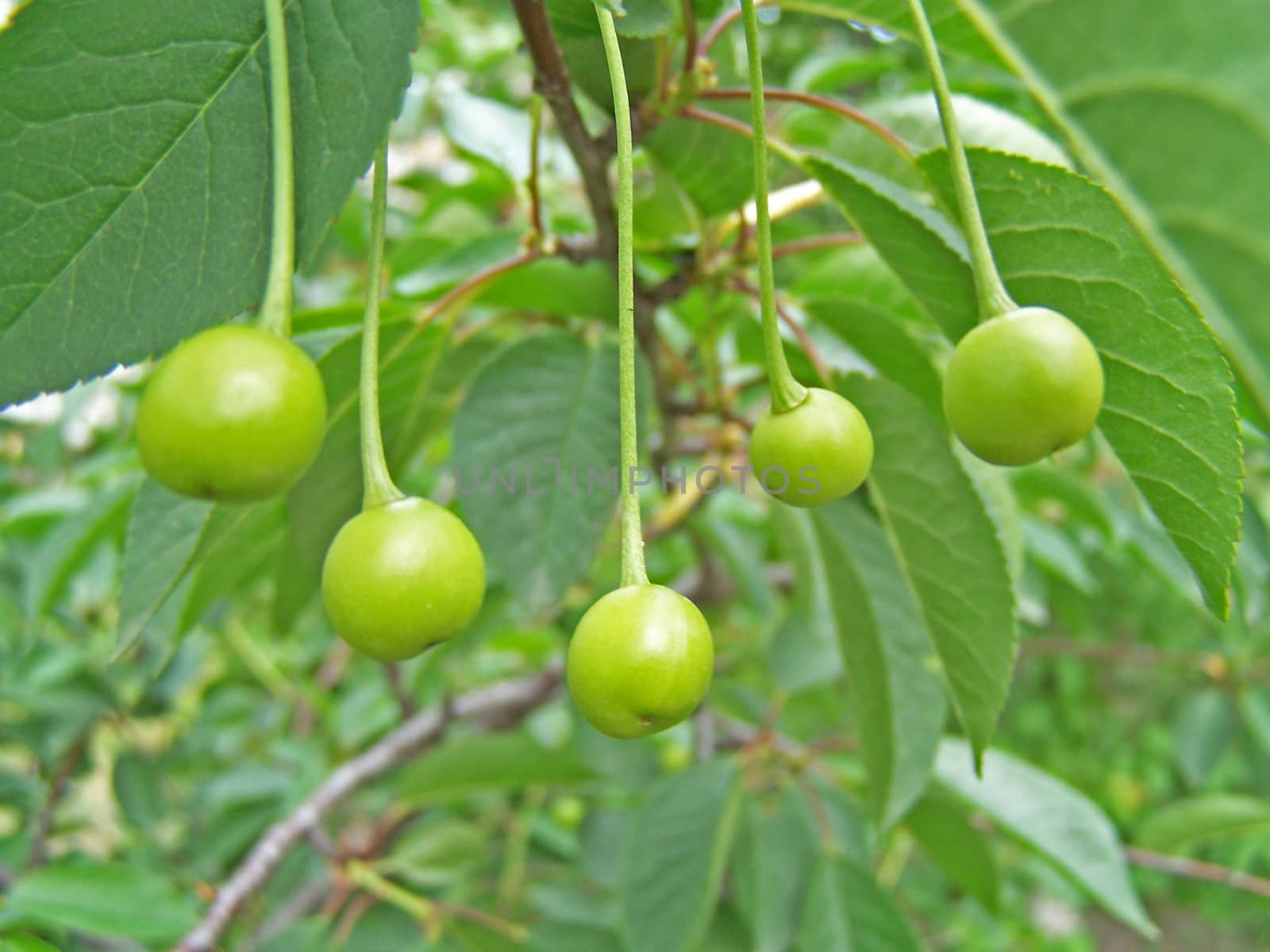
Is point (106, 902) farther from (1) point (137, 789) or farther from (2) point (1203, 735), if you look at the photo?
(2) point (1203, 735)

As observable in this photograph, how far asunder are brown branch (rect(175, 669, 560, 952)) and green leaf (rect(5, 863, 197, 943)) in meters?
0.04

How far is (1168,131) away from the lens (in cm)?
42

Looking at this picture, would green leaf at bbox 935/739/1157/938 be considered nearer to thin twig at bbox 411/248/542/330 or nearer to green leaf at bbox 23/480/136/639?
thin twig at bbox 411/248/542/330

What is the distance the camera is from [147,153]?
0.50 metres

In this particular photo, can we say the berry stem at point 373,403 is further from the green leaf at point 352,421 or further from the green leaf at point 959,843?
the green leaf at point 959,843

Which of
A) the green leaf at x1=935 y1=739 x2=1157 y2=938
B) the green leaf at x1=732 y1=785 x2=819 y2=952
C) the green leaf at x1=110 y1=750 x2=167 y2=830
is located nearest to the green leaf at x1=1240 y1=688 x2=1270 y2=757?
the green leaf at x1=935 y1=739 x2=1157 y2=938

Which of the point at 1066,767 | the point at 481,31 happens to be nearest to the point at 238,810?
the point at 481,31

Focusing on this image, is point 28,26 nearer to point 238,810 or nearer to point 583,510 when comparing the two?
point 583,510

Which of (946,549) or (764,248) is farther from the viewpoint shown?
(946,549)

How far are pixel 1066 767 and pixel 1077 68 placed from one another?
3.12 metres

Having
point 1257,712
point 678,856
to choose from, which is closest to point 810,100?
point 678,856

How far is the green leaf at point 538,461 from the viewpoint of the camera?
84cm

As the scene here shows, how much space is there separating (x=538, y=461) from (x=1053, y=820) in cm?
84

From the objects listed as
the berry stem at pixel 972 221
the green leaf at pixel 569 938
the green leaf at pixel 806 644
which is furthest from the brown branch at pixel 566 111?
the green leaf at pixel 569 938
